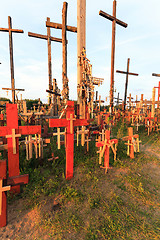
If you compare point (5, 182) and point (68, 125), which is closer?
point (5, 182)

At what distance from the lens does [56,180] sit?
4.24 metres

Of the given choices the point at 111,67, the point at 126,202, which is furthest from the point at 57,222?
the point at 111,67

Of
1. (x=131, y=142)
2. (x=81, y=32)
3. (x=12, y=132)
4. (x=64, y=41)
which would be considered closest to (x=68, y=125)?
(x=12, y=132)

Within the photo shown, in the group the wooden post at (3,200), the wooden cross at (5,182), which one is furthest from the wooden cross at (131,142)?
the wooden post at (3,200)

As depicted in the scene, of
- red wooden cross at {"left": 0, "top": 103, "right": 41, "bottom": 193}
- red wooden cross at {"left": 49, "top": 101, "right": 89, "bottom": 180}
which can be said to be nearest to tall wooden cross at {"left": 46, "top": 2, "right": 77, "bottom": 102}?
red wooden cross at {"left": 49, "top": 101, "right": 89, "bottom": 180}

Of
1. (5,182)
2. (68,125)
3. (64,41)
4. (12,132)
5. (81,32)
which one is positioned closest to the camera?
(5,182)

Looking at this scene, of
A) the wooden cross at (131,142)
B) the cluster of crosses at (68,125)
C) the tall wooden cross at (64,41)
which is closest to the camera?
the cluster of crosses at (68,125)

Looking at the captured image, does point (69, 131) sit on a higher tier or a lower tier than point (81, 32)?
lower

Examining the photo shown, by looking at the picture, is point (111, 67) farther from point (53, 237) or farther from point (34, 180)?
point (53, 237)

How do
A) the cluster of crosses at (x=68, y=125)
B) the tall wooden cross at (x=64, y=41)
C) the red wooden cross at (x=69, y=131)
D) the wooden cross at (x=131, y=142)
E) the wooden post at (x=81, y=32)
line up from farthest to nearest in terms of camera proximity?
the tall wooden cross at (x=64, y=41)
the wooden post at (x=81, y=32)
the wooden cross at (x=131, y=142)
the red wooden cross at (x=69, y=131)
the cluster of crosses at (x=68, y=125)

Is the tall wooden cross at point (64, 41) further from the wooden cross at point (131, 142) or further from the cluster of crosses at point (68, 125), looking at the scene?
the wooden cross at point (131, 142)

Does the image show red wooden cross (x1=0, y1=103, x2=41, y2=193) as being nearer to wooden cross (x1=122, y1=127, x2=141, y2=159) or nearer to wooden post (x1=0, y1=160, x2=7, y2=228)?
wooden post (x1=0, y1=160, x2=7, y2=228)

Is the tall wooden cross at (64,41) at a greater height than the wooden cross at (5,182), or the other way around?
the tall wooden cross at (64,41)

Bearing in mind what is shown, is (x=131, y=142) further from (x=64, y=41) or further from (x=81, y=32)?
(x=64, y=41)
